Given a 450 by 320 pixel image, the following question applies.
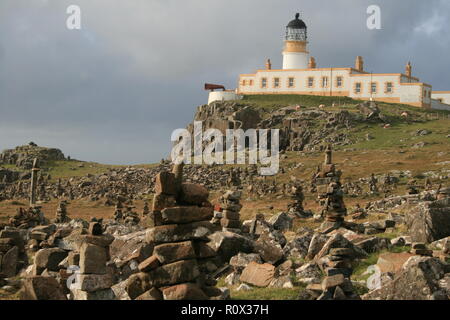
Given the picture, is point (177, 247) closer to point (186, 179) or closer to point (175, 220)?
point (175, 220)

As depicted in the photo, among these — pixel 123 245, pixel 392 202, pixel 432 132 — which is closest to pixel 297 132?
pixel 432 132

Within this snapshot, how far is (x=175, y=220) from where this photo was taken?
14.0 metres

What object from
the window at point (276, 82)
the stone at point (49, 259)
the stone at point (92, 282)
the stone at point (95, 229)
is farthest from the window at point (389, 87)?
the stone at point (92, 282)

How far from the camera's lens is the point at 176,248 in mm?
13531

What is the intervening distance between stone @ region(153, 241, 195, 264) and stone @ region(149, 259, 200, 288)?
14 cm

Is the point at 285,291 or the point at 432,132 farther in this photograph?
the point at 432,132

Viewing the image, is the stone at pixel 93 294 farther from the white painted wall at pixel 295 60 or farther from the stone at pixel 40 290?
the white painted wall at pixel 295 60

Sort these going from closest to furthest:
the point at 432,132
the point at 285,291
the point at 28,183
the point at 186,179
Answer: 1. the point at 285,291
2. the point at 186,179
3. the point at 432,132
4. the point at 28,183

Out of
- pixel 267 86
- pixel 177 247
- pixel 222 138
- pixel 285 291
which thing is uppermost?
pixel 267 86

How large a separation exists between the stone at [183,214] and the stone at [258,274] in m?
3.10

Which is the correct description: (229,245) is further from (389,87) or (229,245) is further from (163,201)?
(389,87)

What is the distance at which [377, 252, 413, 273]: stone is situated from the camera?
15.7m

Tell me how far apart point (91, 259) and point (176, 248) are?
2.58m
